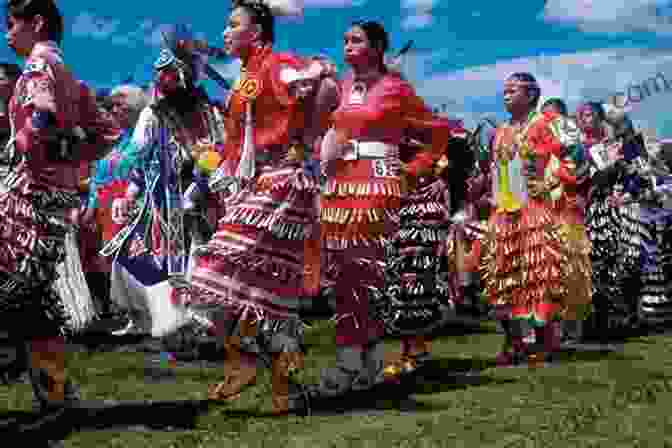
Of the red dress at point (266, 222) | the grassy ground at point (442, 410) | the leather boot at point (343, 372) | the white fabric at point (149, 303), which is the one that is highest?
the red dress at point (266, 222)

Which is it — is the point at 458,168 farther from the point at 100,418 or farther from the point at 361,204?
the point at 100,418

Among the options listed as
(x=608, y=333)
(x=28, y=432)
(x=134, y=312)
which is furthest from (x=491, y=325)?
(x=28, y=432)

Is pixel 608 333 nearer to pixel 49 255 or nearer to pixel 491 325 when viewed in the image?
pixel 491 325

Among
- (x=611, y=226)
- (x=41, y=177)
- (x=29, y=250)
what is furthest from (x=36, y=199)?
(x=611, y=226)

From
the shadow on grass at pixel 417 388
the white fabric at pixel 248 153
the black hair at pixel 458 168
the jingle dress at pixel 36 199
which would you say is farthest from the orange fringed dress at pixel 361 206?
the black hair at pixel 458 168

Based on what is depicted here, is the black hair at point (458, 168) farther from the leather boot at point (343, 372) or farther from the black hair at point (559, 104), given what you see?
the leather boot at point (343, 372)

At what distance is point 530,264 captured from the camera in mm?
6488

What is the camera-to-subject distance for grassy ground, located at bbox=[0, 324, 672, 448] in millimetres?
3973

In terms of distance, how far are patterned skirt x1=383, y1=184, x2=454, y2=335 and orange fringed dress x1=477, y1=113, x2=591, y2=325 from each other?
1.84 feet

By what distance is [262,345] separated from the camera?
452cm

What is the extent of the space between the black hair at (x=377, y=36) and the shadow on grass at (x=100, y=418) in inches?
88.2

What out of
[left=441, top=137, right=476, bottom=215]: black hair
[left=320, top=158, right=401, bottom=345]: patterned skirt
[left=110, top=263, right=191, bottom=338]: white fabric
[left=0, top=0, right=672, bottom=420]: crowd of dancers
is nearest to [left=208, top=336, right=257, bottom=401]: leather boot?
[left=0, top=0, right=672, bottom=420]: crowd of dancers

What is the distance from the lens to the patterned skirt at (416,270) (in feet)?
20.0

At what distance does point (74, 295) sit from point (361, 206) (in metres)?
Answer: 2.77
